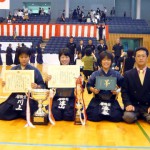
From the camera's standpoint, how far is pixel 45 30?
2031 cm

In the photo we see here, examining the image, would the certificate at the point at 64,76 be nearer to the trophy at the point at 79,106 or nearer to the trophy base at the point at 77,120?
the trophy at the point at 79,106

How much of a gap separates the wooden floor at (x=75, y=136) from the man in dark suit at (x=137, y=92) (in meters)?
0.14

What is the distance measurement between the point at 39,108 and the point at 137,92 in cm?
140

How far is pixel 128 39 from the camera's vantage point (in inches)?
884

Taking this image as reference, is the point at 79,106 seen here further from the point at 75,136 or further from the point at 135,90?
the point at 135,90

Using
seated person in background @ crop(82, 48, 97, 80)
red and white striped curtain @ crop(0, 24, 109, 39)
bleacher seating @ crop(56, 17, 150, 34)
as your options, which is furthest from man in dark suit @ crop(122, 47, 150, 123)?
bleacher seating @ crop(56, 17, 150, 34)

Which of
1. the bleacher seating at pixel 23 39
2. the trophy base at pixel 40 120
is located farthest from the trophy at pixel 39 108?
the bleacher seating at pixel 23 39

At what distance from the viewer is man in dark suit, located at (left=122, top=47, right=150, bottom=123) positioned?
471 cm

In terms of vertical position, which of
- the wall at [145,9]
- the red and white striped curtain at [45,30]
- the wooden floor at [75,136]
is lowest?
the wooden floor at [75,136]

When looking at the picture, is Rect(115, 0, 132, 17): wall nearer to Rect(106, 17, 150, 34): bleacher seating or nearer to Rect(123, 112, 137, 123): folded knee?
Rect(106, 17, 150, 34): bleacher seating

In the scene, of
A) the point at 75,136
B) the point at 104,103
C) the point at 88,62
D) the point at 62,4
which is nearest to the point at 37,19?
the point at 62,4

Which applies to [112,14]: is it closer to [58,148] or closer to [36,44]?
[36,44]

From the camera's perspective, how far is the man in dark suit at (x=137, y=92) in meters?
4.71

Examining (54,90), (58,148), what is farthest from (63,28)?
(58,148)
